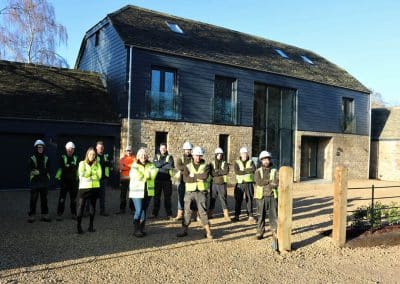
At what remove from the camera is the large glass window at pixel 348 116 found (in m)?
25.6

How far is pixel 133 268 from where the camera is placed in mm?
6012

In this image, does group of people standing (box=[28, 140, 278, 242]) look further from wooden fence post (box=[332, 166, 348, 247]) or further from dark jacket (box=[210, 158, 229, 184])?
wooden fence post (box=[332, 166, 348, 247])

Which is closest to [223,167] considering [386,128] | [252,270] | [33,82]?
[252,270]

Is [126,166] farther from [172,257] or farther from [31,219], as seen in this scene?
[172,257]

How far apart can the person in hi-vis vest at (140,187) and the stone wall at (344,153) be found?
16502 mm

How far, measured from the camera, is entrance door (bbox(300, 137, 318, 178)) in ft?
79.6

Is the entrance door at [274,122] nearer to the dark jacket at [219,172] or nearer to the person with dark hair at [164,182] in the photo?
the dark jacket at [219,172]

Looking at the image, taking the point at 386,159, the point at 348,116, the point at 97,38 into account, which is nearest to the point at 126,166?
the point at 97,38

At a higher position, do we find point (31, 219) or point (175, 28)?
point (175, 28)

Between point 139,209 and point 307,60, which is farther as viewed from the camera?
point 307,60

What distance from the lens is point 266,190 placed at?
8.06 metres

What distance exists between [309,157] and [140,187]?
728 inches

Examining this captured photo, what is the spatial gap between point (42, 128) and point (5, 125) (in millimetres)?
1238

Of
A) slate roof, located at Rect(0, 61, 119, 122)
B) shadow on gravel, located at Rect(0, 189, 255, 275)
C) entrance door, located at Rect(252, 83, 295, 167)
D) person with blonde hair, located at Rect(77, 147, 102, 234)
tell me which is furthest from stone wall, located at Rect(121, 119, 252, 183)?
person with blonde hair, located at Rect(77, 147, 102, 234)
